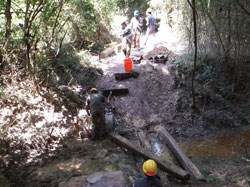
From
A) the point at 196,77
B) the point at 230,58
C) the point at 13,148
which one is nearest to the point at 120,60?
the point at 196,77

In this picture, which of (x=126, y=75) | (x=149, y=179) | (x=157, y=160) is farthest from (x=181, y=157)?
(x=126, y=75)

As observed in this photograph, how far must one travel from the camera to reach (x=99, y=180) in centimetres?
570

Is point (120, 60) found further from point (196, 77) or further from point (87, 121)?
point (87, 121)

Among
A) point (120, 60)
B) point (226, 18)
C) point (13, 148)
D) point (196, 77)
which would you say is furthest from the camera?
point (120, 60)

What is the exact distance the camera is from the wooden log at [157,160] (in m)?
6.33

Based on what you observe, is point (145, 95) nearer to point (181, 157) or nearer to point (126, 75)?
point (126, 75)

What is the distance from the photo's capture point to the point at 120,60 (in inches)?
528

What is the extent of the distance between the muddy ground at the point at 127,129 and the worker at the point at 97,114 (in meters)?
0.28

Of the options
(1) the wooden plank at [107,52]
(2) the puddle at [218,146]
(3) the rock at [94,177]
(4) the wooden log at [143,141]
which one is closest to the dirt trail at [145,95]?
(4) the wooden log at [143,141]

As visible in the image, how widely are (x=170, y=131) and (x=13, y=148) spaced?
441 cm

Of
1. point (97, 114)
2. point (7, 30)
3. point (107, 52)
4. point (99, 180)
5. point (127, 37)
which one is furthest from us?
point (107, 52)

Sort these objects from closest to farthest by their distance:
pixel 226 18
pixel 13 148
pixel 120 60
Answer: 1. pixel 13 148
2. pixel 226 18
3. pixel 120 60

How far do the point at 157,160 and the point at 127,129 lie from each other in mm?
2317

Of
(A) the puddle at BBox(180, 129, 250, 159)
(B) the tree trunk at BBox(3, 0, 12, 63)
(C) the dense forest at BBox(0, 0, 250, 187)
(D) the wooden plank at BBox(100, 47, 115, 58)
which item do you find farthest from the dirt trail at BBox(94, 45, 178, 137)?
(B) the tree trunk at BBox(3, 0, 12, 63)
